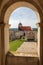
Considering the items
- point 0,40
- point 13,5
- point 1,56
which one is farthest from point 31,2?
point 1,56

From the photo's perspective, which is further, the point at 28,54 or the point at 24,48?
the point at 24,48

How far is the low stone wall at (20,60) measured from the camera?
942 cm

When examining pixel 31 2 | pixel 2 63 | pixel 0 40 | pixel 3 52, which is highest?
pixel 31 2

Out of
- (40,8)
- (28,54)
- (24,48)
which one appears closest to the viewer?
(40,8)

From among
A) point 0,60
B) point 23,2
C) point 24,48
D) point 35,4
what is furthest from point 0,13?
point 24,48

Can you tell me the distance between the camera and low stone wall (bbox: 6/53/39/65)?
9421 mm

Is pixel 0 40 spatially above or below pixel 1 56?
above

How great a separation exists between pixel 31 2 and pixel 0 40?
2.84m

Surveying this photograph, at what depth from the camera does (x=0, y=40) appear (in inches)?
364

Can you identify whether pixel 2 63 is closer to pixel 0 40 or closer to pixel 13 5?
pixel 0 40

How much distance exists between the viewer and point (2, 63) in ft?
30.4

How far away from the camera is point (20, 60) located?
31.3 feet

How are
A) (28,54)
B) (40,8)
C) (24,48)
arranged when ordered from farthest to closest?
(24,48), (28,54), (40,8)

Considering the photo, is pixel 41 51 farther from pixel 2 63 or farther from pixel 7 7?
pixel 7 7
